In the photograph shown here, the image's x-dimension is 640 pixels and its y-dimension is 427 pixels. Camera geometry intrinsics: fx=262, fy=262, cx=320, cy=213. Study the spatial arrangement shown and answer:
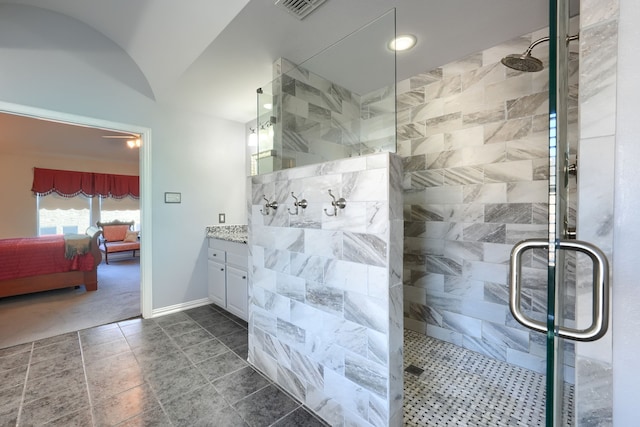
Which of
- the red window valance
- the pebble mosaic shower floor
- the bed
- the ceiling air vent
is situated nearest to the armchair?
the red window valance

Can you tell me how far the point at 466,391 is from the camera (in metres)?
1.73

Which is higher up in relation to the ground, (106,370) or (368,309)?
(368,309)

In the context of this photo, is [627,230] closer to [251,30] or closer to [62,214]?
[251,30]

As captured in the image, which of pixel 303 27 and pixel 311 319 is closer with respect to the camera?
pixel 311 319

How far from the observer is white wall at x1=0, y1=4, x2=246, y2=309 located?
2258 millimetres

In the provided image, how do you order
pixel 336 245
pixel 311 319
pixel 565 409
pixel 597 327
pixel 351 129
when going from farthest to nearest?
pixel 351 129
pixel 311 319
pixel 336 245
pixel 565 409
pixel 597 327

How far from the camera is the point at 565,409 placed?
0.82 meters

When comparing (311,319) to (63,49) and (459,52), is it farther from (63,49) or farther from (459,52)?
(63,49)

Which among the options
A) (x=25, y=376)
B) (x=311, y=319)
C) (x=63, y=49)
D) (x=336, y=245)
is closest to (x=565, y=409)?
(x=336, y=245)

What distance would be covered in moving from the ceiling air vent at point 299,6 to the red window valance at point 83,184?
7.16 metres

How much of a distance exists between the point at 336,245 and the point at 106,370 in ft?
6.68

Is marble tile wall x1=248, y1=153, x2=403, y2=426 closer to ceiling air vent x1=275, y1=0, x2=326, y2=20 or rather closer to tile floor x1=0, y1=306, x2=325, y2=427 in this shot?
tile floor x1=0, y1=306, x2=325, y2=427

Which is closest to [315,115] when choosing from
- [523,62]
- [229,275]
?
[523,62]

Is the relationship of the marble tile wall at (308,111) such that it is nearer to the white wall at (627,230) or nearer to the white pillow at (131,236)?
the white wall at (627,230)
